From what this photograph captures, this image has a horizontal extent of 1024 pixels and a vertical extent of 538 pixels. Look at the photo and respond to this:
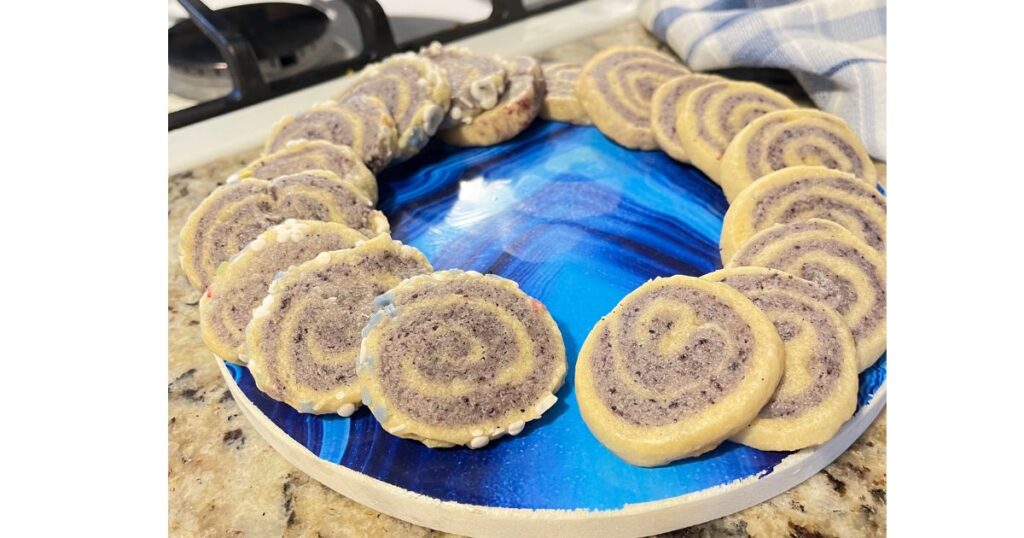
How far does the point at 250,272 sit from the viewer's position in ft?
7.02

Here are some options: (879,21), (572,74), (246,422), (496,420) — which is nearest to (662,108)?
(572,74)

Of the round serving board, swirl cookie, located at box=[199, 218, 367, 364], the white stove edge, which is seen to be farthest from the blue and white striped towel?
swirl cookie, located at box=[199, 218, 367, 364]

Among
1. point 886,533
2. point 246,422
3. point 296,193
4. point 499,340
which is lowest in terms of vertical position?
point 886,533

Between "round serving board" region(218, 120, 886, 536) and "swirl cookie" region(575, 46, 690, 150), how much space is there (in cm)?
8

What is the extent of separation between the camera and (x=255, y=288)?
212cm

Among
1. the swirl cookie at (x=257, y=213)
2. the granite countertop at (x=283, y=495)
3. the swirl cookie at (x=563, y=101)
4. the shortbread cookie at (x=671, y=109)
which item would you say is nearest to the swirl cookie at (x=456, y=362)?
the granite countertop at (x=283, y=495)

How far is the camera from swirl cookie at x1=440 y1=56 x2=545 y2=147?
115 inches

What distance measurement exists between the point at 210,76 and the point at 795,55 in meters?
2.45

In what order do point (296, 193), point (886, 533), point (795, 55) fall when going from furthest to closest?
A: point (795, 55)
point (296, 193)
point (886, 533)

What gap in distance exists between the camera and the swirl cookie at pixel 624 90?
2.92 meters

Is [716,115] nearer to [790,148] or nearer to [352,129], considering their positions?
[790,148]

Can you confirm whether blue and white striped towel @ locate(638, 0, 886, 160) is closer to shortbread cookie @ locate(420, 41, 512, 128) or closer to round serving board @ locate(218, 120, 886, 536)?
round serving board @ locate(218, 120, 886, 536)

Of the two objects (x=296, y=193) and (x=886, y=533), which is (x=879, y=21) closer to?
(x=886, y=533)

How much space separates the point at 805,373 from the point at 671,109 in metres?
1.32
